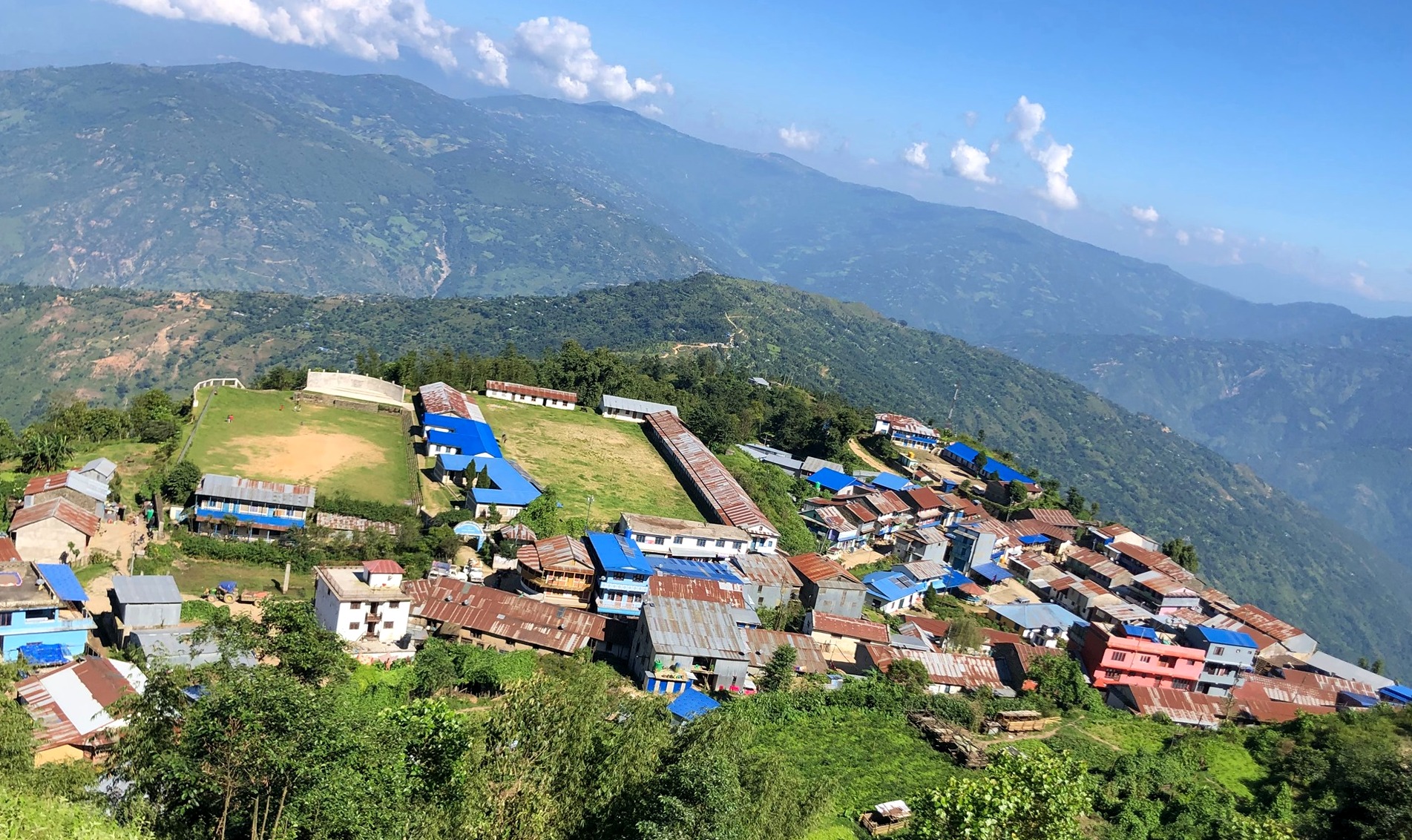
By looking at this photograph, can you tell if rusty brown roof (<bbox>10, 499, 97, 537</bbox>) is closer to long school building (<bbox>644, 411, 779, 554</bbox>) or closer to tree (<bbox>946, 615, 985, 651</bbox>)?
long school building (<bbox>644, 411, 779, 554</bbox>)

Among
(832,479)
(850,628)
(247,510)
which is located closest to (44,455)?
(247,510)

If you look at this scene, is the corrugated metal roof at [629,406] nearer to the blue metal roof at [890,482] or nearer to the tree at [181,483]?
the blue metal roof at [890,482]

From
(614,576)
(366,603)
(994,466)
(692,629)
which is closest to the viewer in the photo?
(366,603)

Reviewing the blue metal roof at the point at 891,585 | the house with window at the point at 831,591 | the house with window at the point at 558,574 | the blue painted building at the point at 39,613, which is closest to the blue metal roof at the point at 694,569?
the house with window at the point at 558,574

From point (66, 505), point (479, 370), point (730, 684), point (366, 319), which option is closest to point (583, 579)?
point (730, 684)

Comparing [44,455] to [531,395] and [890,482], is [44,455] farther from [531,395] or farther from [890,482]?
[890,482]

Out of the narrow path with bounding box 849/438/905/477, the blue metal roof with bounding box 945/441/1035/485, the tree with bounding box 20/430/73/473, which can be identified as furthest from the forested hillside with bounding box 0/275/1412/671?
the tree with bounding box 20/430/73/473

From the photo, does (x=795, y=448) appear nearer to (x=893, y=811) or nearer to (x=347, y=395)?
(x=347, y=395)
